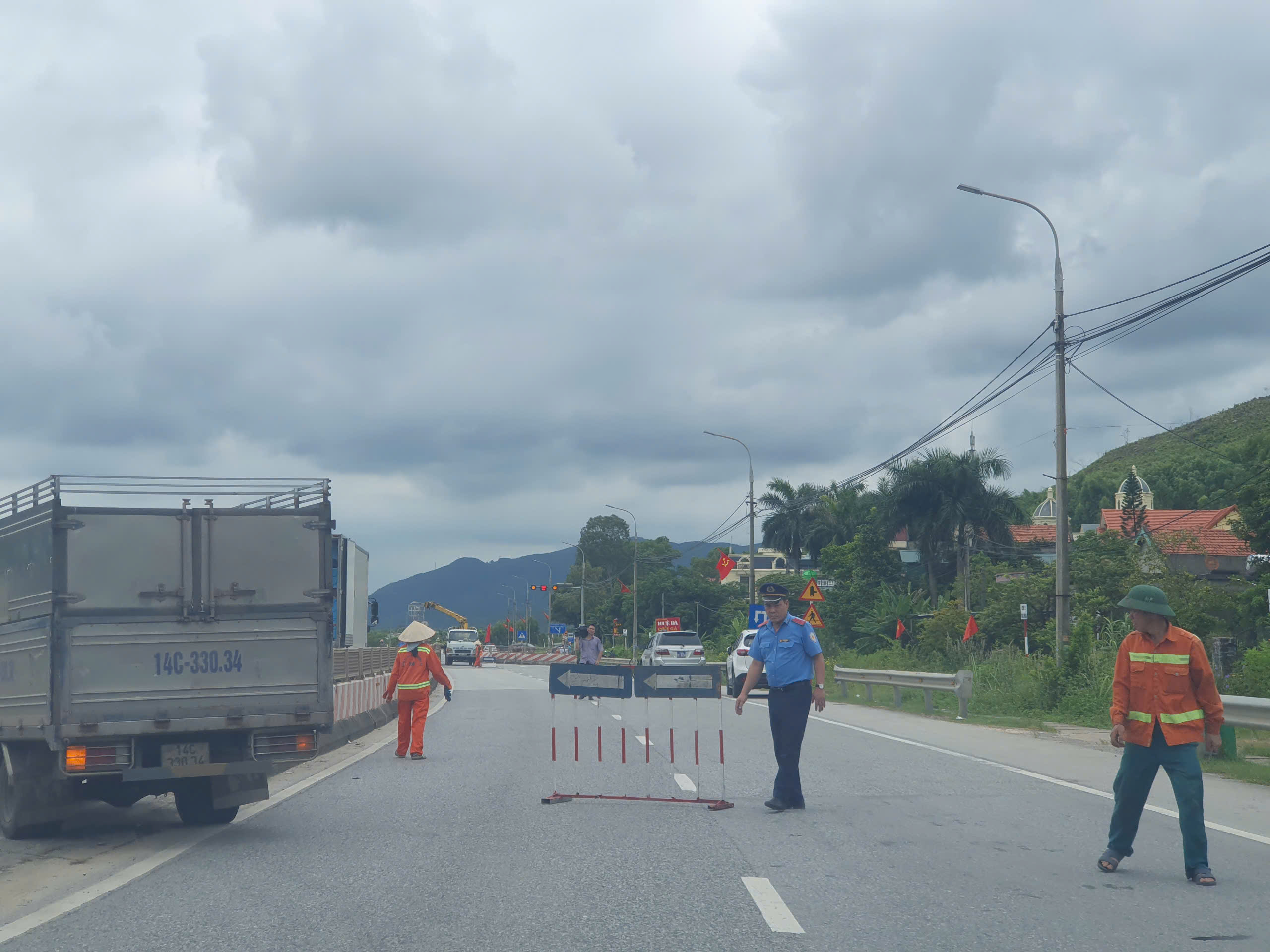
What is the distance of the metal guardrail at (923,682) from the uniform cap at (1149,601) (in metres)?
15.2

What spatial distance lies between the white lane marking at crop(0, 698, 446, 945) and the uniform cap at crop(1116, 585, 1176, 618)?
20.7 feet

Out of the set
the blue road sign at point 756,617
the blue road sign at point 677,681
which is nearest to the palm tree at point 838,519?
the blue road sign at point 756,617

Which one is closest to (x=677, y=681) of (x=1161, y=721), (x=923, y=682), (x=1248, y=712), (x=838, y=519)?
(x=1161, y=721)

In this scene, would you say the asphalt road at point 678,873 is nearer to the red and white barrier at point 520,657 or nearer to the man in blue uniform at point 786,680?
the man in blue uniform at point 786,680

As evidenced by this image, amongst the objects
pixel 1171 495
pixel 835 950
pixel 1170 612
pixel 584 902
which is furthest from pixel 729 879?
pixel 1171 495

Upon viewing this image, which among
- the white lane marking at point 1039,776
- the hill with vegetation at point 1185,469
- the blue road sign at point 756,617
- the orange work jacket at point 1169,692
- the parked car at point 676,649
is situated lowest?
the parked car at point 676,649

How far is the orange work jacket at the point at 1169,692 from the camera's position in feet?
24.8

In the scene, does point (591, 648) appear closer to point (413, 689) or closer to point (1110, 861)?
point (413, 689)

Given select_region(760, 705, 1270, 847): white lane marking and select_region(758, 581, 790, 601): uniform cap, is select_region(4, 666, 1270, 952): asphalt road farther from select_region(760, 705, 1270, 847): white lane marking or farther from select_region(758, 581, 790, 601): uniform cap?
select_region(758, 581, 790, 601): uniform cap

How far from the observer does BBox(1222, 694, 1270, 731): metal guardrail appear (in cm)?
1358

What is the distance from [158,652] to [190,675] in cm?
29

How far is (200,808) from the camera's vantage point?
10086 millimetres

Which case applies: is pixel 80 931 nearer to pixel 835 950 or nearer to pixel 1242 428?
pixel 835 950

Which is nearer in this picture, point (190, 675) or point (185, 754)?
point (185, 754)
